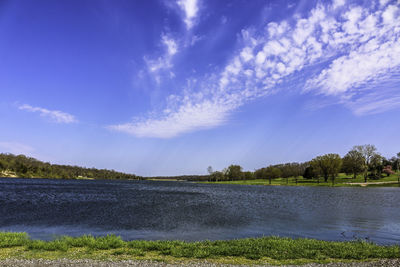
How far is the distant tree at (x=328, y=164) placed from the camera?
132 m

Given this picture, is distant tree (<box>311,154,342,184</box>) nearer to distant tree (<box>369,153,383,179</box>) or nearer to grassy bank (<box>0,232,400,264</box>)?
distant tree (<box>369,153,383,179</box>)

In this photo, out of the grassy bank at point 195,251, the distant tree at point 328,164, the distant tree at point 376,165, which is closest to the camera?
the grassy bank at point 195,251

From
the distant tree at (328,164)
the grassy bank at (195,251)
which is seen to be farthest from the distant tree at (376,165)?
the grassy bank at (195,251)

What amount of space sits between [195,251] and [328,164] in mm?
138609

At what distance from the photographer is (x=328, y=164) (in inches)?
5266

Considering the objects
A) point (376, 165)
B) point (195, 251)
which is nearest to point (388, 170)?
point (376, 165)

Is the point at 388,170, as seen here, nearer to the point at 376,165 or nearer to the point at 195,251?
the point at 376,165

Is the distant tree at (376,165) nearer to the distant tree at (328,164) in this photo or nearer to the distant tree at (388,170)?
the distant tree at (388,170)

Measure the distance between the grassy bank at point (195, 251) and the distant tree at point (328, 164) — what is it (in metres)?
130

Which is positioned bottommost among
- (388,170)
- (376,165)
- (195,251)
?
(195,251)

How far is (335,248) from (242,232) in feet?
31.8

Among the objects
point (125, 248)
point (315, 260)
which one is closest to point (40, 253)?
point (125, 248)

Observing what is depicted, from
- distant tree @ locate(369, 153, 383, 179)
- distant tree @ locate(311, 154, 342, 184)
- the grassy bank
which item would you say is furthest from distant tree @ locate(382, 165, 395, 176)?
the grassy bank

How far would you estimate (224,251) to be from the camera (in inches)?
578
